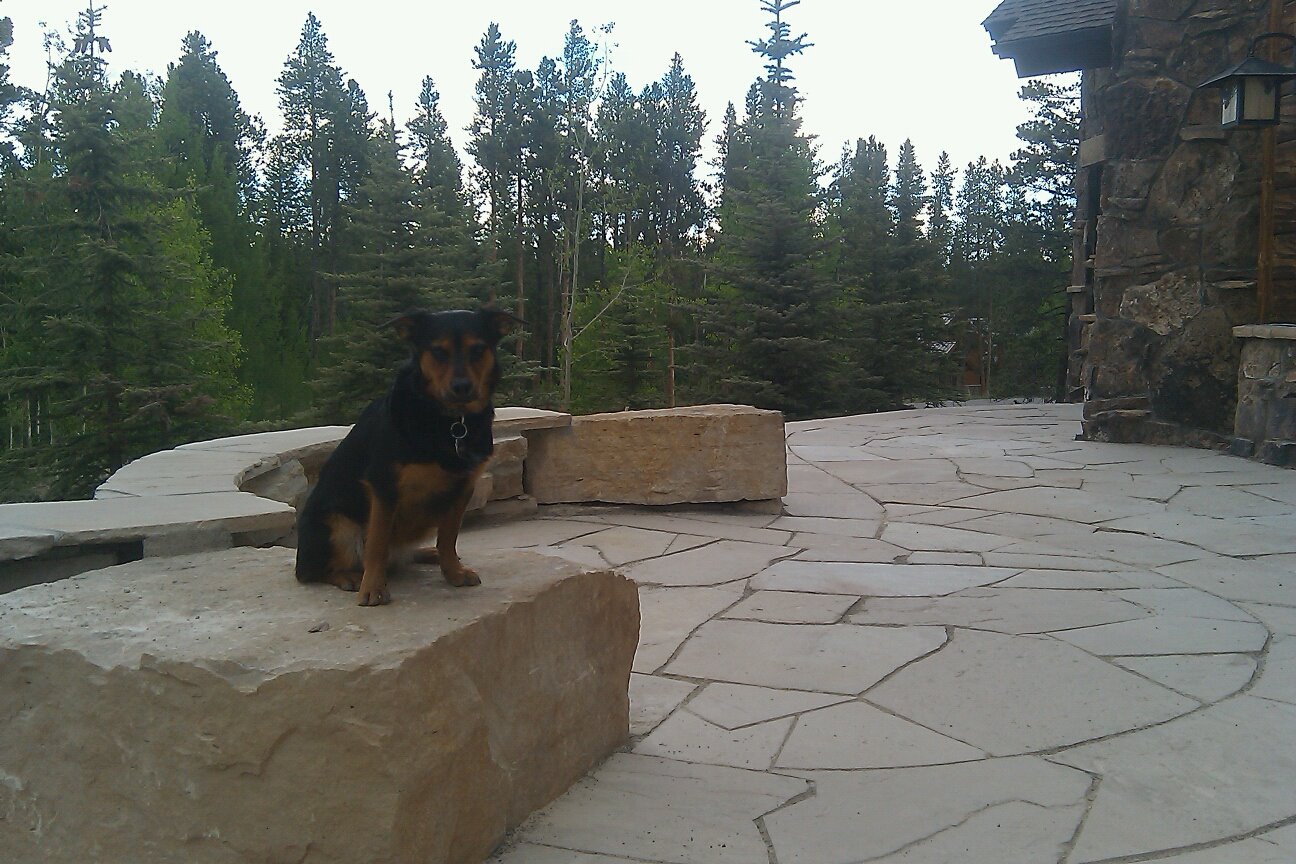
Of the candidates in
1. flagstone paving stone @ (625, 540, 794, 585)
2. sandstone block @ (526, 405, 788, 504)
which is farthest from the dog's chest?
sandstone block @ (526, 405, 788, 504)

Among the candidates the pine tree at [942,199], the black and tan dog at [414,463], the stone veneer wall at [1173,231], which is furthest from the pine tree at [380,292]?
the pine tree at [942,199]

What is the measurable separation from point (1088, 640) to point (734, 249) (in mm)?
13591

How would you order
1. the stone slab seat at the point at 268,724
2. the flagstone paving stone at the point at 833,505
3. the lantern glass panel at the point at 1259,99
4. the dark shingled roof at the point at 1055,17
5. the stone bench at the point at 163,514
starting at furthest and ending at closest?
the dark shingled roof at the point at 1055,17
the lantern glass panel at the point at 1259,99
the flagstone paving stone at the point at 833,505
the stone bench at the point at 163,514
the stone slab seat at the point at 268,724

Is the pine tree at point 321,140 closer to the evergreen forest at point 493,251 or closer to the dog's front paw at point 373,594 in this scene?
the evergreen forest at point 493,251

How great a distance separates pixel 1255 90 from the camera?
7156 millimetres

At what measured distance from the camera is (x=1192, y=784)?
7.77 feet

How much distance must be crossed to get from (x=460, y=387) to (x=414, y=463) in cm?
22

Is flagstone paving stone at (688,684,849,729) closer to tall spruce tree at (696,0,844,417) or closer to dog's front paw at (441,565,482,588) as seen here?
dog's front paw at (441,565,482,588)

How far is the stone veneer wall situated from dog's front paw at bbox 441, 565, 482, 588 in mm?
7556

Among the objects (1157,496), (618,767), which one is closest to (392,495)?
(618,767)

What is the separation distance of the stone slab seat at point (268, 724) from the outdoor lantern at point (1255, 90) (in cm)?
730

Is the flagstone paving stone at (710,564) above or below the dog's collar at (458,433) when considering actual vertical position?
below

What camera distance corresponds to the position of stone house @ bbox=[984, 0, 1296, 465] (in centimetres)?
773

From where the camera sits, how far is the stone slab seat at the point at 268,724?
5.98ft
